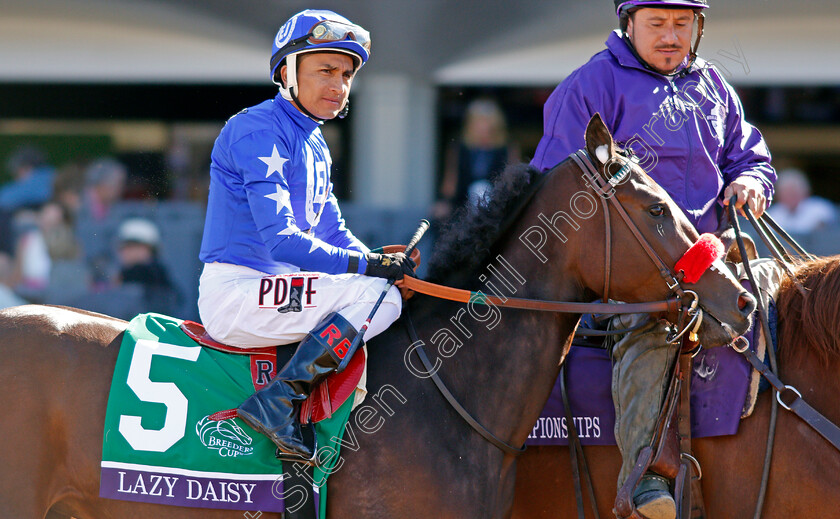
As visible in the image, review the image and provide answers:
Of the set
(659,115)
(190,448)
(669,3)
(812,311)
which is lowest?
(190,448)

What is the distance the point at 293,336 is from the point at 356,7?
621 centimetres

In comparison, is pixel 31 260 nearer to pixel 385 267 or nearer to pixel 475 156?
pixel 475 156

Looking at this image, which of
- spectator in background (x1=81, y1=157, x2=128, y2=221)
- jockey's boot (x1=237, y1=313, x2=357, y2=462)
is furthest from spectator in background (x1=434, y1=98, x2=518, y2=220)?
jockey's boot (x1=237, y1=313, x2=357, y2=462)

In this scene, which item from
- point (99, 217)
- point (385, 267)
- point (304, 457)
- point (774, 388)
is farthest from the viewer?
point (99, 217)

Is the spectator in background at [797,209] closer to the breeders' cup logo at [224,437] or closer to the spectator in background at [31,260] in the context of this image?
the breeders' cup logo at [224,437]

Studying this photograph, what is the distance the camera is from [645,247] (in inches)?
126

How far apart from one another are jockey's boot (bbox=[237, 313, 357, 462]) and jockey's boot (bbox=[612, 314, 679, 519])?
1.21 metres

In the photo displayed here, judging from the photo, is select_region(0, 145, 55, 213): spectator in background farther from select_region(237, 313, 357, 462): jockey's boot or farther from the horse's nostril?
the horse's nostril

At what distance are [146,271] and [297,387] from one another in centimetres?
560

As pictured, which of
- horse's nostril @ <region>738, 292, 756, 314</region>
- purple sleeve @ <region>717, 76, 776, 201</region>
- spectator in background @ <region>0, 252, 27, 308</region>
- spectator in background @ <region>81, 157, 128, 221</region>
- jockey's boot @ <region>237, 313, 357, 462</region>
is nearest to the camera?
jockey's boot @ <region>237, 313, 357, 462</region>

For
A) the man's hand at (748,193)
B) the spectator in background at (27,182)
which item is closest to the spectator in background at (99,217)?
the spectator in background at (27,182)

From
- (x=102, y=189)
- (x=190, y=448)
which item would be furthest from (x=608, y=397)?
(x=102, y=189)

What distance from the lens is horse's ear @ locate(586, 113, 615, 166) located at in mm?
3221

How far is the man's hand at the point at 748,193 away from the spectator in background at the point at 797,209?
18.7 ft
